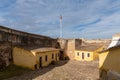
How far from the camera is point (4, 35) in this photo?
71.1 feet

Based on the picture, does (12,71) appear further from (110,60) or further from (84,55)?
(84,55)

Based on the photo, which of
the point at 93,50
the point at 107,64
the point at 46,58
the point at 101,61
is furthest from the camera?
the point at 93,50

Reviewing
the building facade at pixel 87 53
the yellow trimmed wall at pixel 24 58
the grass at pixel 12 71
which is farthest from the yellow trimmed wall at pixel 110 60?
the building facade at pixel 87 53

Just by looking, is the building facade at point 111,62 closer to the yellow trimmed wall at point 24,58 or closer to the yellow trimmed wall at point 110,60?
the yellow trimmed wall at point 110,60

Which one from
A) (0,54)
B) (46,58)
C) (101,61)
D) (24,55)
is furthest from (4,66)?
(101,61)

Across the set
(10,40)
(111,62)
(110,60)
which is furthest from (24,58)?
(111,62)

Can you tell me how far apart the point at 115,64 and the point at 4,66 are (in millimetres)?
15105

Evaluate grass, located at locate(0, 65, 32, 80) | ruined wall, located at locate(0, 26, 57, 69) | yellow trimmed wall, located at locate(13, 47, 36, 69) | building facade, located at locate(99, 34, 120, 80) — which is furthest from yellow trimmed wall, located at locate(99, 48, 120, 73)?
ruined wall, located at locate(0, 26, 57, 69)

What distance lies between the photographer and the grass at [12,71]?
18.1 m

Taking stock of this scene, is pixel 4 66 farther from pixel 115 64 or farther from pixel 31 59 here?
pixel 115 64

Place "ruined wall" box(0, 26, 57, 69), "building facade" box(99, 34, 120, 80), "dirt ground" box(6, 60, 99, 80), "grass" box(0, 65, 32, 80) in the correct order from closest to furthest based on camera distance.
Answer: "building facade" box(99, 34, 120, 80) < "dirt ground" box(6, 60, 99, 80) < "grass" box(0, 65, 32, 80) < "ruined wall" box(0, 26, 57, 69)

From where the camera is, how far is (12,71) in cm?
2027

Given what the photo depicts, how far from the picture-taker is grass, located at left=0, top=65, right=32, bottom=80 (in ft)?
59.4

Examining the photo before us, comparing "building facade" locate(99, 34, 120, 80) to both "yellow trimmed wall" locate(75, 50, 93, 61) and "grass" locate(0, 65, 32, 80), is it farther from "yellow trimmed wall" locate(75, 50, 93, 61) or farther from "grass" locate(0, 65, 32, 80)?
"yellow trimmed wall" locate(75, 50, 93, 61)
